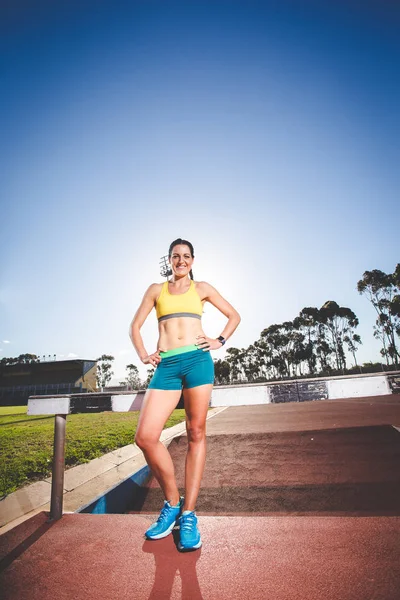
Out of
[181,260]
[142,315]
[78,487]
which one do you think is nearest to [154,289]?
[142,315]

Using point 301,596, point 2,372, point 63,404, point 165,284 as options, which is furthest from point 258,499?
point 2,372

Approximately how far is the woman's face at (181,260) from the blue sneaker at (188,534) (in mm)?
1932

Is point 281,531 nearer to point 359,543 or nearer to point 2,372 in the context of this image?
point 359,543

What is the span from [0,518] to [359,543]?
2.81m

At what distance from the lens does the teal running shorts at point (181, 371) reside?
2.21 m

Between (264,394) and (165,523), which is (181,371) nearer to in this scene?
(264,394)

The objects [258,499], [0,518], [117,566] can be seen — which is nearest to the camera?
[117,566]

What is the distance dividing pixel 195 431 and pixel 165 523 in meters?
0.65

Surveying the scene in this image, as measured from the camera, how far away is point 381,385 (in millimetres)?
2225

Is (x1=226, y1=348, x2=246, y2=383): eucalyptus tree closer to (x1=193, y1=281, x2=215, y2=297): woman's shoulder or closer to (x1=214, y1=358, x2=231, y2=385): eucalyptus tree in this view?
(x1=214, y1=358, x2=231, y2=385): eucalyptus tree

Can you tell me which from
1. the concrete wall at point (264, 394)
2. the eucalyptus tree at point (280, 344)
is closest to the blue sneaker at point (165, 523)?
the concrete wall at point (264, 394)

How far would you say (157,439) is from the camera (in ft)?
6.93

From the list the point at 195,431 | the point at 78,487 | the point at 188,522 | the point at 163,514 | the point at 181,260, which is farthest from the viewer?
the point at 78,487

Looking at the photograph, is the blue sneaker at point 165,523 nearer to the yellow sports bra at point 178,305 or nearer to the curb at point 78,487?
the curb at point 78,487
